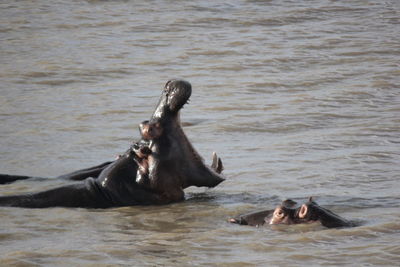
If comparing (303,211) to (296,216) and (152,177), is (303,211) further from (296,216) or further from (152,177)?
(152,177)

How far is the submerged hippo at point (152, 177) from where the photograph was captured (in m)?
7.40

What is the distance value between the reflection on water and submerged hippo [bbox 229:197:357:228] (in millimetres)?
73

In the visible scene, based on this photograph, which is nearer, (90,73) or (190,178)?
(190,178)

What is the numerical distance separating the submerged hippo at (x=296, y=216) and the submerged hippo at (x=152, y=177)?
0.62 m

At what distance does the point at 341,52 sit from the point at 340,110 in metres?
2.95

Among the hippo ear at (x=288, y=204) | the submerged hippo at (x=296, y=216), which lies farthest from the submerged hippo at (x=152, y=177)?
the hippo ear at (x=288, y=204)

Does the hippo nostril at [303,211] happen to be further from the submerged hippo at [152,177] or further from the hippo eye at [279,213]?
the submerged hippo at [152,177]

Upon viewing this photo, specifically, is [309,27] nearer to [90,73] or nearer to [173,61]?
[173,61]

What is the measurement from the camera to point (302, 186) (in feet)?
26.2

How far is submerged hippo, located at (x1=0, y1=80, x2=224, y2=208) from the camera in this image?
740 cm

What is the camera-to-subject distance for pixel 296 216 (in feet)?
21.9

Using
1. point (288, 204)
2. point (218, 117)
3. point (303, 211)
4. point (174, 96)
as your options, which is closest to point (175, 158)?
point (174, 96)

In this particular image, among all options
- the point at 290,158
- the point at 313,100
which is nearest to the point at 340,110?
the point at 313,100

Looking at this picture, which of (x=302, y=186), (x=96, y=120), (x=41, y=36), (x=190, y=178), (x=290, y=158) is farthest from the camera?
(x=41, y=36)
